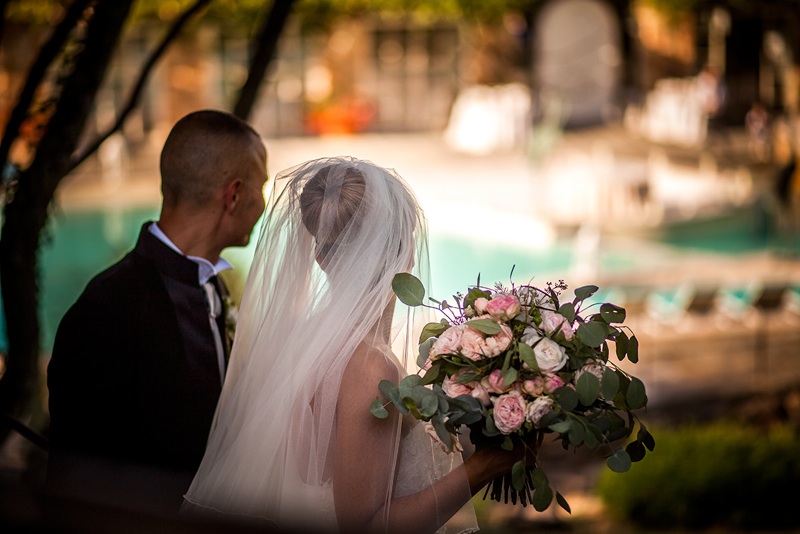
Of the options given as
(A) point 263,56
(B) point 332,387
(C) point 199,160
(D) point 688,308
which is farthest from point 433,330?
(D) point 688,308

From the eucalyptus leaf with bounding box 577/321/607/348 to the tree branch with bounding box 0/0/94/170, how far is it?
214cm

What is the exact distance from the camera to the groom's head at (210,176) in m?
2.77

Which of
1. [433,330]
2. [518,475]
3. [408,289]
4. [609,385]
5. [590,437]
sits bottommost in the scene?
[518,475]

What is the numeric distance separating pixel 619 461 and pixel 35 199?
2042 mm

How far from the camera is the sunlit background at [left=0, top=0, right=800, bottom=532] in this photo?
862cm

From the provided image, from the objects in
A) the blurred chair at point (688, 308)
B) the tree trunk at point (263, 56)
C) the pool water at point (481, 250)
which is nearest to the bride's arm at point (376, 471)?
the tree trunk at point (263, 56)

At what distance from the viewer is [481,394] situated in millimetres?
2258

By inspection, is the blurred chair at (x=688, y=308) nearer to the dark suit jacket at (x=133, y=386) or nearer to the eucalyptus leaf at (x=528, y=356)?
the dark suit jacket at (x=133, y=386)

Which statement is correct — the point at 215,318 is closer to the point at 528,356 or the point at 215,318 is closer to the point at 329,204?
the point at 329,204

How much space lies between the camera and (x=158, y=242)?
272 centimetres

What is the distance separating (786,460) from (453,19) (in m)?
21.3

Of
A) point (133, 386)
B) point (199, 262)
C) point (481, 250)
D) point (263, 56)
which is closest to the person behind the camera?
point (133, 386)

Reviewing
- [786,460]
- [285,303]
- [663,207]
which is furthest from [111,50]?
[663,207]

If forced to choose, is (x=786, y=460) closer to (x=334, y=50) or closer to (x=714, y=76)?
(x=714, y=76)
